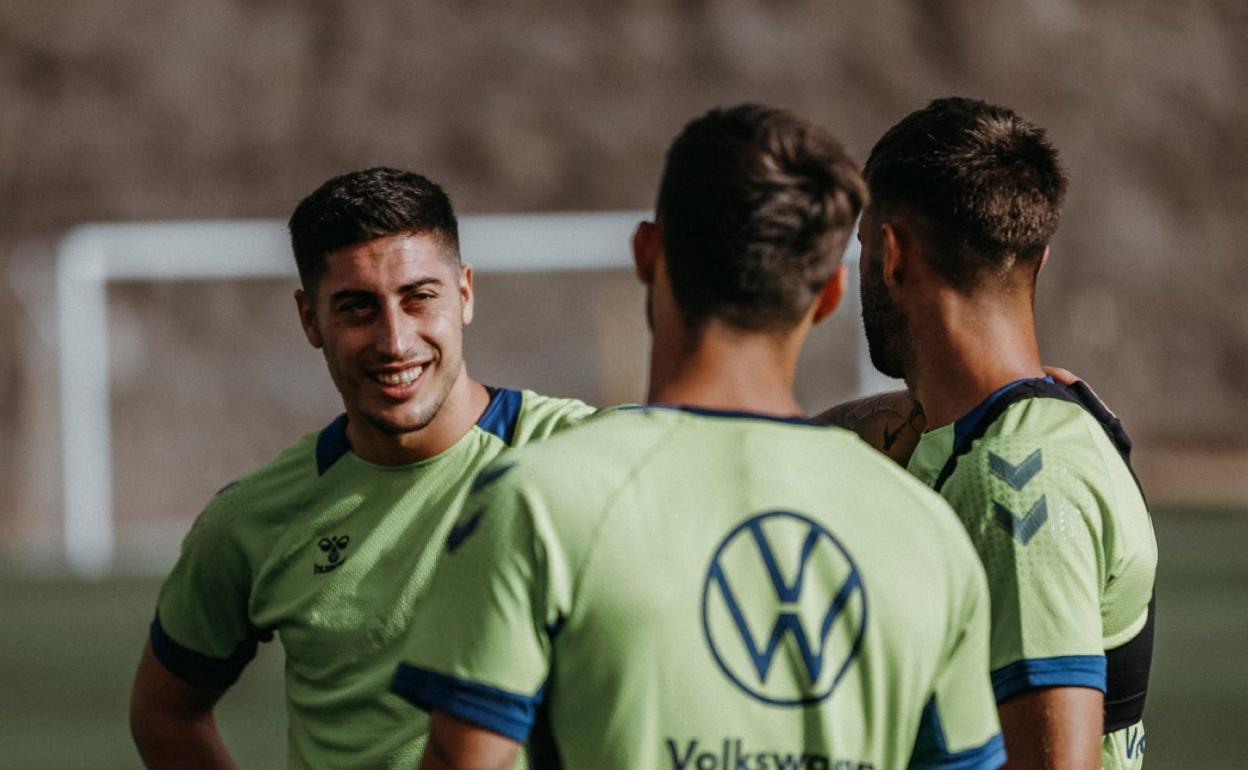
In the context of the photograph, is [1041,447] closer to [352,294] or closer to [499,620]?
[499,620]

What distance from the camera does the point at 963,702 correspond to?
6.24 feet

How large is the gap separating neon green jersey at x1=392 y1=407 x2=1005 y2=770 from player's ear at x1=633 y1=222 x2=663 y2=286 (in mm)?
170

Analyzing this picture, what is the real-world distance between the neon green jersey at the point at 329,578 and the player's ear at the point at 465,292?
0.73 ft

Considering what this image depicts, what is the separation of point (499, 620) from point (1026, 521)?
0.86 meters

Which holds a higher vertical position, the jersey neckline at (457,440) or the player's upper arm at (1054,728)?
the jersey neckline at (457,440)

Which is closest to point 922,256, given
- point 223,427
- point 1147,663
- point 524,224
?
point 1147,663

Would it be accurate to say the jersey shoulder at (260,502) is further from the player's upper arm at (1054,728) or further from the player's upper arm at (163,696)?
the player's upper arm at (1054,728)

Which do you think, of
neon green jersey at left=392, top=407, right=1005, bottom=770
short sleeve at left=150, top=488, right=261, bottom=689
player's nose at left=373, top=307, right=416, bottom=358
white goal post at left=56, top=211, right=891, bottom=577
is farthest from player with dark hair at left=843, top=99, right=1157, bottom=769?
white goal post at left=56, top=211, right=891, bottom=577

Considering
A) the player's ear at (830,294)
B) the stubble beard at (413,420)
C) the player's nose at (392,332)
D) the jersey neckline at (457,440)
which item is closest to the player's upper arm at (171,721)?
the jersey neckline at (457,440)

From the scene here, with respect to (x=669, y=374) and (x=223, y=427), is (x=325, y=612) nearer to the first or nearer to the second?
(x=669, y=374)

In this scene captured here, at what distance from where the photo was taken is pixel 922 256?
8.04 feet

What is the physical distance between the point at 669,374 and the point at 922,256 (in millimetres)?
711

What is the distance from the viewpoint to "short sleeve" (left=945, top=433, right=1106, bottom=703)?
2234 millimetres

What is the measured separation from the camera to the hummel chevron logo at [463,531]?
1765 mm
